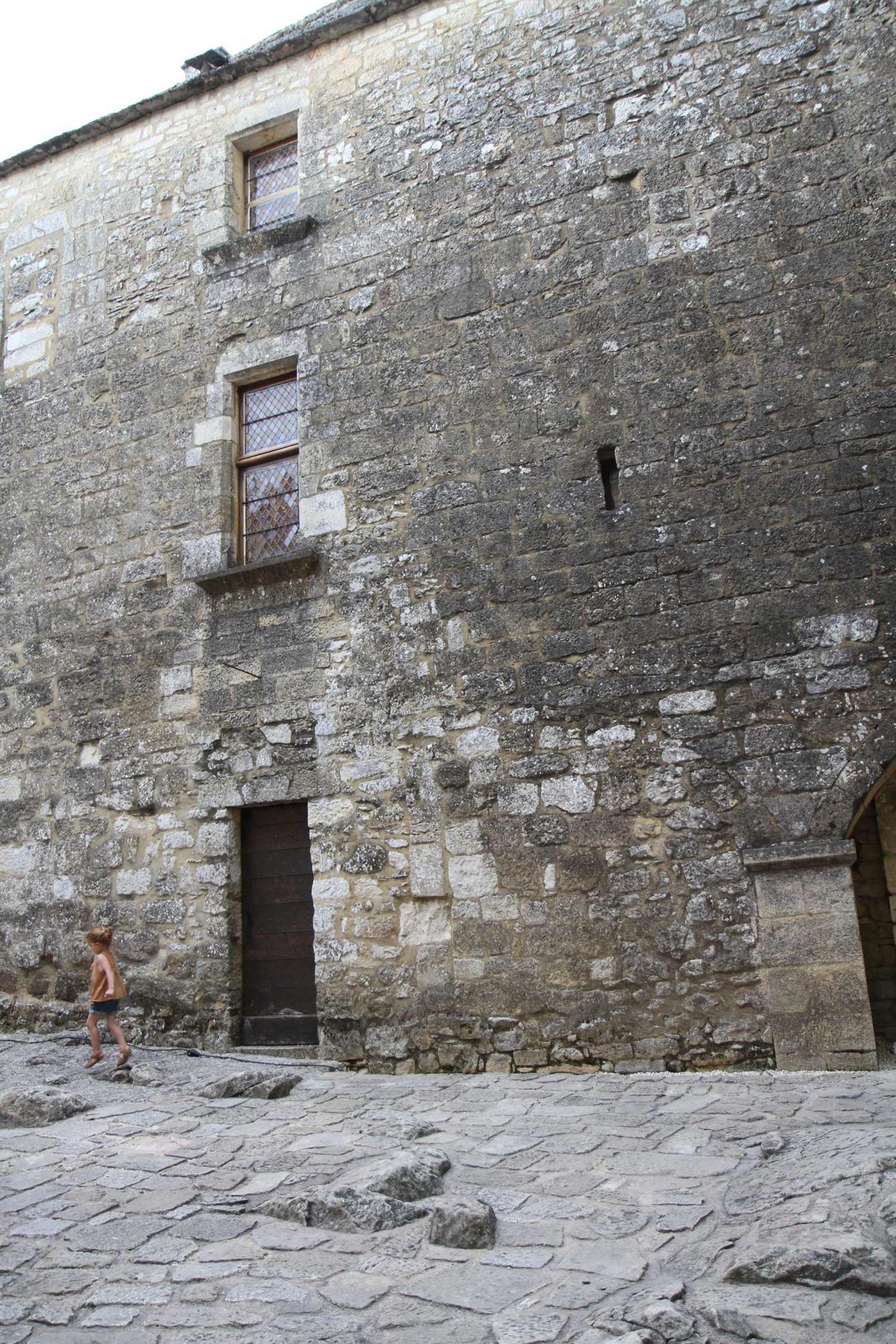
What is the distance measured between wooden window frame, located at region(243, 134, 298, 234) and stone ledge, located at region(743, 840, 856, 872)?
500 cm

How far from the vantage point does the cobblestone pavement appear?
2.13 metres

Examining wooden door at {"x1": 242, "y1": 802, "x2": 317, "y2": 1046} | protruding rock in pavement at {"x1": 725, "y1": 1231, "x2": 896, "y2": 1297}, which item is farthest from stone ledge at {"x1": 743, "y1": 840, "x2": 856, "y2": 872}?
wooden door at {"x1": 242, "y1": 802, "x2": 317, "y2": 1046}

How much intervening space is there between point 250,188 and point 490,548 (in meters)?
3.48

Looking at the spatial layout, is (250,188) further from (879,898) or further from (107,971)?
(879,898)

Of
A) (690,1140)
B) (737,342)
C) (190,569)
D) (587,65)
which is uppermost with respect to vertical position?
(587,65)

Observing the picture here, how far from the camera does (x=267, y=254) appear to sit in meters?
6.41

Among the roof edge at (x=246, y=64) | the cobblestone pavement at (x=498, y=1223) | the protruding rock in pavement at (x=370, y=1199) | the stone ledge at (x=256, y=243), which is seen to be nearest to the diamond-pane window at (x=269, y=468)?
the stone ledge at (x=256, y=243)

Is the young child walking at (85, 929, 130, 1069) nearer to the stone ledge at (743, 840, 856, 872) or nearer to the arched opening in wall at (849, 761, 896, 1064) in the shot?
the stone ledge at (743, 840, 856, 872)

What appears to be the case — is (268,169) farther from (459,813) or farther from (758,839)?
(758,839)

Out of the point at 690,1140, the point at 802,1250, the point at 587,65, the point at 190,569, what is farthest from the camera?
the point at 190,569

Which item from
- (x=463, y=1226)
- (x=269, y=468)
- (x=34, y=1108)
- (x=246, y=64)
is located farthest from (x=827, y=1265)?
(x=246, y=64)

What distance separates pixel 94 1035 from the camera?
5.04m

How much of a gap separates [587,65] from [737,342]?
1997 millimetres

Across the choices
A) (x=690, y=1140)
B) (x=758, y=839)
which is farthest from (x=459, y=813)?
(x=690, y=1140)
